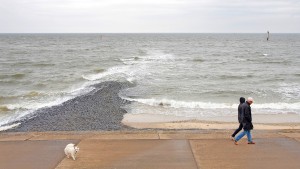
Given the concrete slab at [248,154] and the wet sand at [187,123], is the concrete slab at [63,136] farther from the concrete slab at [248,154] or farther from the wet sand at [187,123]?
the wet sand at [187,123]

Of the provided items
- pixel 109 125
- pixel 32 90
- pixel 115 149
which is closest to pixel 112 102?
pixel 109 125

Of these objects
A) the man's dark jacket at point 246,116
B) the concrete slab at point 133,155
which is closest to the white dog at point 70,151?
the concrete slab at point 133,155

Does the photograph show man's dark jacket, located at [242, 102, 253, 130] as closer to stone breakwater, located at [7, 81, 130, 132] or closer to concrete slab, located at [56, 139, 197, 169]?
concrete slab, located at [56, 139, 197, 169]

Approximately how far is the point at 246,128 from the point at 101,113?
805cm

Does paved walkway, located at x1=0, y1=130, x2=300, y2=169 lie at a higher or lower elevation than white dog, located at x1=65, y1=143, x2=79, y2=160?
lower

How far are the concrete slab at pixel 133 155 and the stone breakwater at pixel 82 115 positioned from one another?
377 centimetres

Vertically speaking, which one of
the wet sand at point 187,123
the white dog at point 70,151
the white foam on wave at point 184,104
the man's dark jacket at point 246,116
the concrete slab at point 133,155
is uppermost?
the man's dark jacket at point 246,116

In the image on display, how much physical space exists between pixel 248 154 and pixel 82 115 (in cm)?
871

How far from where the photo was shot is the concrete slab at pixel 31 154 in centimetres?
740

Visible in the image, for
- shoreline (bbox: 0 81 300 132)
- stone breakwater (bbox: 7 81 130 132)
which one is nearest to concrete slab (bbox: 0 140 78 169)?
shoreline (bbox: 0 81 300 132)

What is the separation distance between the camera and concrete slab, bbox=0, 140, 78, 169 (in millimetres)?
7398

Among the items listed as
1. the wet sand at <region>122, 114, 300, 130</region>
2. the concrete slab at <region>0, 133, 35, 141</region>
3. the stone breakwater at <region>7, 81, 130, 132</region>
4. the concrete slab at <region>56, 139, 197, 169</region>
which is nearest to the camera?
the concrete slab at <region>56, 139, 197, 169</region>

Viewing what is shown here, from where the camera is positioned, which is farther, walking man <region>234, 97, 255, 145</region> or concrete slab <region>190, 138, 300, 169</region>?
walking man <region>234, 97, 255, 145</region>

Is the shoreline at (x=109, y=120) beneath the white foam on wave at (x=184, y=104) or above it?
above
